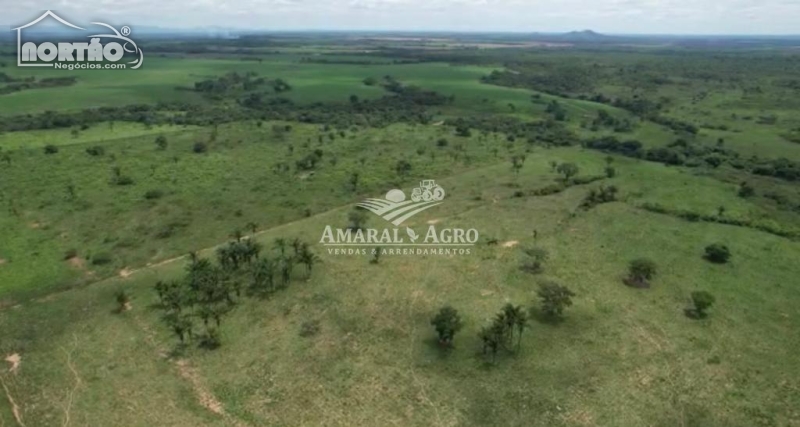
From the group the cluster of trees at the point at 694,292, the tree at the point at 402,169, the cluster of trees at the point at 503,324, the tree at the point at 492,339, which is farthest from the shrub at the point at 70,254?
the cluster of trees at the point at 694,292

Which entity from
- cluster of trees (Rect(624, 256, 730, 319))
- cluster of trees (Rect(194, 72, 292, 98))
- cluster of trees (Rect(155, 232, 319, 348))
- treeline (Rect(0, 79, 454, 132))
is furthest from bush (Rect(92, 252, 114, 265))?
cluster of trees (Rect(194, 72, 292, 98))

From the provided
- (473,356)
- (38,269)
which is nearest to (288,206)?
(38,269)

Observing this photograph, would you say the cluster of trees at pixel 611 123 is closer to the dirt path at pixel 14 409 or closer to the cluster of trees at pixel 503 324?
the cluster of trees at pixel 503 324

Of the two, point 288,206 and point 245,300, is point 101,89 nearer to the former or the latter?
point 288,206

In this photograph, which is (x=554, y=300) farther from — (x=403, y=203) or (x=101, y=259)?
(x=101, y=259)

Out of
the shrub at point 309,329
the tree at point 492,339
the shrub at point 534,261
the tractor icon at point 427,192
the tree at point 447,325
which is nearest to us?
the tree at point 492,339

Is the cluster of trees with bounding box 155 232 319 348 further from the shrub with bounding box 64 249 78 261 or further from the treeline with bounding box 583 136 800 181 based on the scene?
the treeline with bounding box 583 136 800 181
